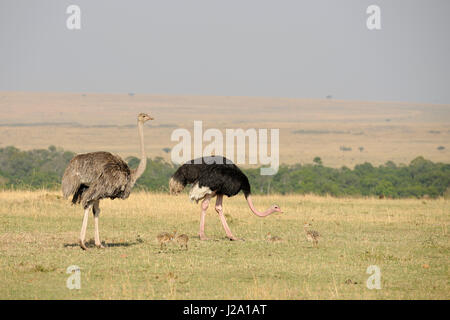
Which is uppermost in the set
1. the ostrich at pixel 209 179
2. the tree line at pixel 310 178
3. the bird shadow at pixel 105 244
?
the ostrich at pixel 209 179

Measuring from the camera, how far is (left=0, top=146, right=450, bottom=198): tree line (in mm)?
34969

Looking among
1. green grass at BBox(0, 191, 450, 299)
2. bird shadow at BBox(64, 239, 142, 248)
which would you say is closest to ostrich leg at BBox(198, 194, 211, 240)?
green grass at BBox(0, 191, 450, 299)

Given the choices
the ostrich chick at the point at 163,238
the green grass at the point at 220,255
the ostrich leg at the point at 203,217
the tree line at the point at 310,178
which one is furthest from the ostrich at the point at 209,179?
the tree line at the point at 310,178

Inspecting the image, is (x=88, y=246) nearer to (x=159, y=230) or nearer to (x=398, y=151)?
(x=159, y=230)

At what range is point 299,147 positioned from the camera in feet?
264

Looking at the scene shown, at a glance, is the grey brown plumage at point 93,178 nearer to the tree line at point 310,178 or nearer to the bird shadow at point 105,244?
the bird shadow at point 105,244

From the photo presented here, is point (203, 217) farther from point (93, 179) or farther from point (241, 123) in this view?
point (241, 123)

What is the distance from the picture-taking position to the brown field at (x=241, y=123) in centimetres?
7725

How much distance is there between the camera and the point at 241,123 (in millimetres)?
96938

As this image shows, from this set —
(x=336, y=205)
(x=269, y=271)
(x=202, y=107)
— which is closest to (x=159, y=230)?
(x=269, y=271)

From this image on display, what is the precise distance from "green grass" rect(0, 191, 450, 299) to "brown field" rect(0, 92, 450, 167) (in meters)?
48.6

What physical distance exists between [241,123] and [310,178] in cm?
5899

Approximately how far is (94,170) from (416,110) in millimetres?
108330

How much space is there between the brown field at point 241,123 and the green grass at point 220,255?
48.6 m
